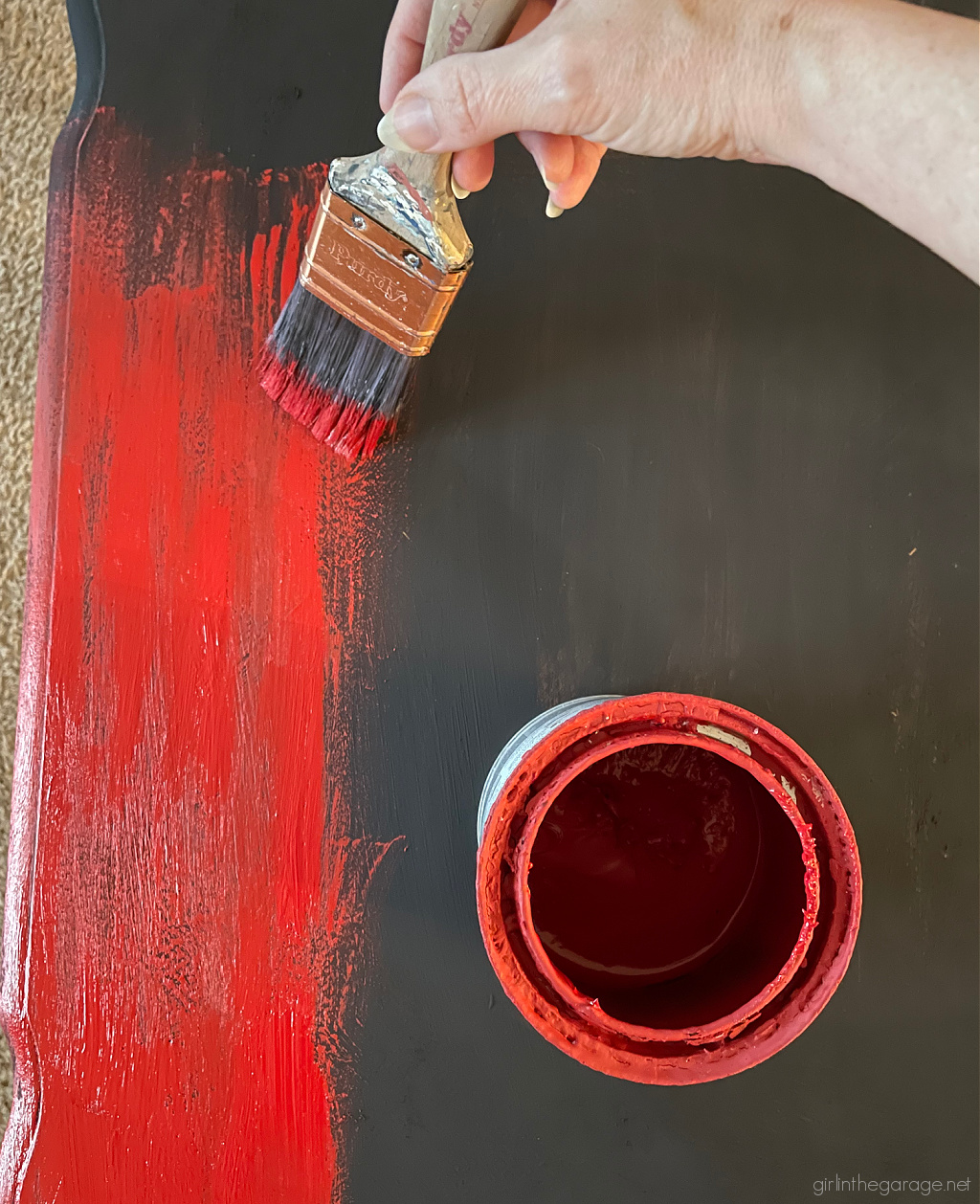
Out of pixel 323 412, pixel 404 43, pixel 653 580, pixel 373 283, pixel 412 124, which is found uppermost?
pixel 404 43

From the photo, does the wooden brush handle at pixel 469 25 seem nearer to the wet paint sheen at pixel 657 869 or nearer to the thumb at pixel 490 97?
the thumb at pixel 490 97

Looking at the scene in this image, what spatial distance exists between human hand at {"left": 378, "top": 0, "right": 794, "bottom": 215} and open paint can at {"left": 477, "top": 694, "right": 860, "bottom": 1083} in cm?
46

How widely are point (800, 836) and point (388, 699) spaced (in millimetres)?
432

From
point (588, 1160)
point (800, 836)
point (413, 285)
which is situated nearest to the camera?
point (800, 836)

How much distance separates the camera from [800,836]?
0.67 metres

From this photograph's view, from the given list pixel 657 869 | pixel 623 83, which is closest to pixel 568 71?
pixel 623 83

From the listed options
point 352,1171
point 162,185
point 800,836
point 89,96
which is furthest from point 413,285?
point 352,1171

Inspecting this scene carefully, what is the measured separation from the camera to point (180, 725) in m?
0.92

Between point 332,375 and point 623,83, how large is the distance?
38cm

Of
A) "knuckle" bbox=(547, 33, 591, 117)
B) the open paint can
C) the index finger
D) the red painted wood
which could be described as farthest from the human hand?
→ the open paint can

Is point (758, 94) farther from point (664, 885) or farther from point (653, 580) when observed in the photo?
point (664, 885)

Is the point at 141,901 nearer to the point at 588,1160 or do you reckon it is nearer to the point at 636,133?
the point at 588,1160

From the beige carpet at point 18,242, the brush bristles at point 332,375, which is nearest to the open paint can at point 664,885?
the brush bristles at point 332,375

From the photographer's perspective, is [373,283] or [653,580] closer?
[373,283]
